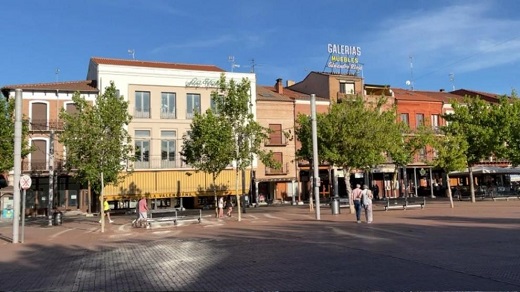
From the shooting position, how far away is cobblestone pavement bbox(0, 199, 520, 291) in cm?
836

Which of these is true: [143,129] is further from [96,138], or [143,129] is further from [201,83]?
[96,138]

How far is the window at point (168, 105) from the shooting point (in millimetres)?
39156

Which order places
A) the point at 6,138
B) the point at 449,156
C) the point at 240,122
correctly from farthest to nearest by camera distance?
the point at 6,138
the point at 449,156
the point at 240,122

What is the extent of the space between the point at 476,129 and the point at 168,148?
77.3 feet

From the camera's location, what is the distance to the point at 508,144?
36688 millimetres

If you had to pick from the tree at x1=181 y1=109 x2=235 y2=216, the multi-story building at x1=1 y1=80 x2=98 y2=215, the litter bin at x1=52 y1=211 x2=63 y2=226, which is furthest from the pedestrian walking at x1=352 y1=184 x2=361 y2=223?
the multi-story building at x1=1 y1=80 x2=98 y2=215

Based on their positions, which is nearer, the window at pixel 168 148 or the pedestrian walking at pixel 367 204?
the pedestrian walking at pixel 367 204

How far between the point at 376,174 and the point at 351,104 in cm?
2457

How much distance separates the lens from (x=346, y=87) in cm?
4862

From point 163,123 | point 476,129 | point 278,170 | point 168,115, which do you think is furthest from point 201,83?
point 476,129

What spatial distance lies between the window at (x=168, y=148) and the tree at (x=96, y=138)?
15.7 m

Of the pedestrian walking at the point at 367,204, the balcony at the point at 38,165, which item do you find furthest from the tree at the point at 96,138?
the balcony at the point at 38,165

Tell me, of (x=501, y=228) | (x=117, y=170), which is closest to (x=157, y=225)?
(x=117, y=170)

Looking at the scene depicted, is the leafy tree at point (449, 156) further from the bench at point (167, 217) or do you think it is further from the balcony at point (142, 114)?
the balcony at point (142, 114)
